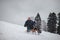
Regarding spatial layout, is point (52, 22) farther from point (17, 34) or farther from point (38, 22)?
point (17, 34)

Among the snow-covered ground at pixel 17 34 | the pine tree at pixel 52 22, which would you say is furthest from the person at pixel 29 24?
the pine tree at pixel 52 22

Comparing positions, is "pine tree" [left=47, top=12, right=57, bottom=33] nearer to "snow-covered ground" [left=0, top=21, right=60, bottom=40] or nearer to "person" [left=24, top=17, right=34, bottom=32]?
"snow-covered ground" [left=0, top=21, right=60, bottom=40]

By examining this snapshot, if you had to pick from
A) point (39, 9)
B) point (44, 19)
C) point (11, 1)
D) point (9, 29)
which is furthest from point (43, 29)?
point (11, 1)

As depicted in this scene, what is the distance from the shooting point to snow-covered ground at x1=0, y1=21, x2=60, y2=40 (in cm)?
284

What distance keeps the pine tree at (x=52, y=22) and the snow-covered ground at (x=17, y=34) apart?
8 cm

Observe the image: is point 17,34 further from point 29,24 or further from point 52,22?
point 52,22

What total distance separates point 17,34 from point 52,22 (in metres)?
0.67

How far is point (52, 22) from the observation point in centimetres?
293

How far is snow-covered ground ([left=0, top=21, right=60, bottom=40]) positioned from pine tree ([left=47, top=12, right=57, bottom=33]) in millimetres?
83

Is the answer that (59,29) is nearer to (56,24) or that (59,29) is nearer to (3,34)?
(56,24)

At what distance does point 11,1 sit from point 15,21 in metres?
0.39

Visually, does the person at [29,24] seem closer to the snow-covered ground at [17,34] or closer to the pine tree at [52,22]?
the snow-covered ground at [17,34]

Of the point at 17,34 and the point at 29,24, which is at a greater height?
the point at 29,24

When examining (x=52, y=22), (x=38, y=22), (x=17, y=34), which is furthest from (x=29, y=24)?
(x=52, y=22)
